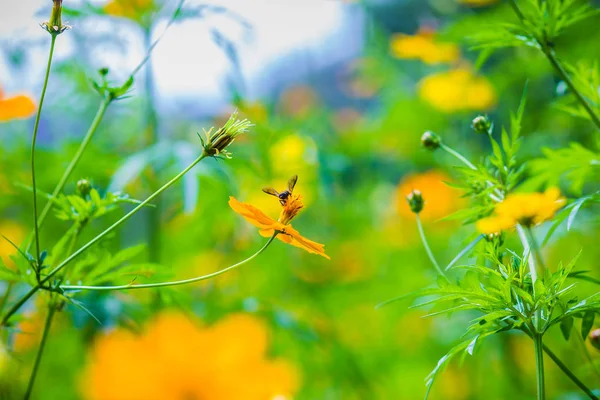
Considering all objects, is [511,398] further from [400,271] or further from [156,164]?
[156,164]

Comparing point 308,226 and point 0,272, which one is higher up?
point 308,226

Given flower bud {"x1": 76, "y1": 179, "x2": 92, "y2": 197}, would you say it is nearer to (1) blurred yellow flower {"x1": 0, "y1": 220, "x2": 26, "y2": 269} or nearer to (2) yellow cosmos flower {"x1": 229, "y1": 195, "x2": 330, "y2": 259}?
(2) yellow cosmos flower {"x1": 229, "y1": 195, "x2": 330, "y2": 259}

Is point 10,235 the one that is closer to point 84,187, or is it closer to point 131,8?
point 131,8

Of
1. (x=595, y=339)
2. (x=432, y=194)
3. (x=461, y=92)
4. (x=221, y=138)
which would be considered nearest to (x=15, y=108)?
(x=221, y=138)

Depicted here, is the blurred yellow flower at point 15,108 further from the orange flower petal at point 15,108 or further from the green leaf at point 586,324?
the green leaf at point 586,324

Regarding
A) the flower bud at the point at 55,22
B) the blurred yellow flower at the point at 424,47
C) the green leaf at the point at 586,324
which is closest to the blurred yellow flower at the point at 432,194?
the blurred yellow flower at the point at 424,47

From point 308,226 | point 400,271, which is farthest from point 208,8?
point 400,271
